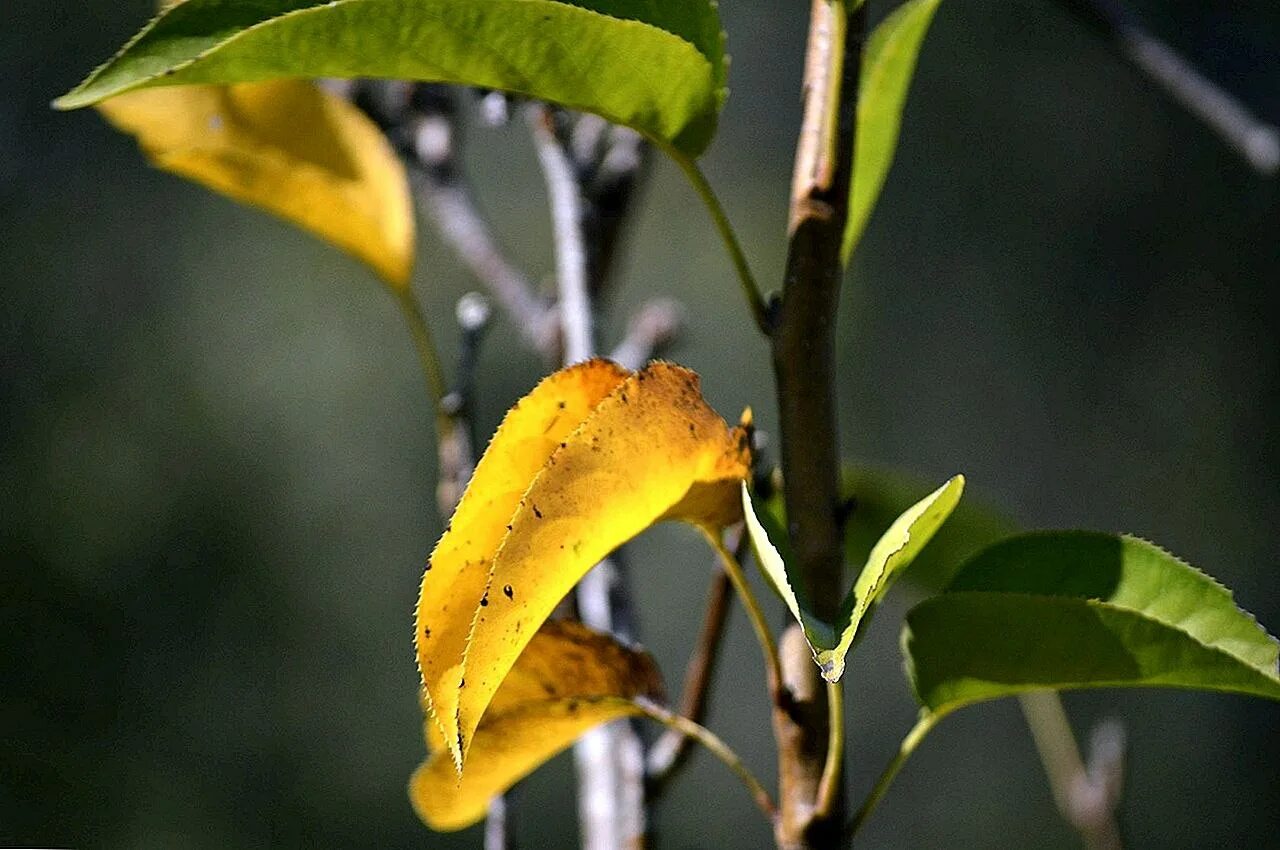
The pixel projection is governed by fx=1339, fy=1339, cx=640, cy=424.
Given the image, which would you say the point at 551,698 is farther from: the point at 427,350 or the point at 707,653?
the point at 427,350

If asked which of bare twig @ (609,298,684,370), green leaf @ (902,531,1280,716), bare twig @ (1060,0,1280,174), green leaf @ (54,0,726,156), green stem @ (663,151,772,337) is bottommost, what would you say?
bare twig @ (609,298,684,370)

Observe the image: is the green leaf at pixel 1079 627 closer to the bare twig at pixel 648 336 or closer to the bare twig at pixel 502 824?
the bare twig at pixel 502 824

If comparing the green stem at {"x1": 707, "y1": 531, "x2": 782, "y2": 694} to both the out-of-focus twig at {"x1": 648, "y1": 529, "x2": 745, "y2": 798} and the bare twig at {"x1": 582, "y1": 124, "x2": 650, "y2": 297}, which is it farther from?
the bare twig at {"x1": 582, "y1": 124, "x2": 650, "y2": 297}

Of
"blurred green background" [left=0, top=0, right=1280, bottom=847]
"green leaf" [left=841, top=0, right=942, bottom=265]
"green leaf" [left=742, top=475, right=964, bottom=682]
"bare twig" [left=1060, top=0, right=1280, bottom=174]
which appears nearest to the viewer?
"green leaf" [left=742, top=475, right=964, bottom=682]

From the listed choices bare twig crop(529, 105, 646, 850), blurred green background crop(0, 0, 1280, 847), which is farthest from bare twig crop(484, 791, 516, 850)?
blurred green background crop(0, 0, 1280, 847)

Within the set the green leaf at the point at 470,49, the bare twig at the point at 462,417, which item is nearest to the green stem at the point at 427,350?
the bare twig at the point at 462,417

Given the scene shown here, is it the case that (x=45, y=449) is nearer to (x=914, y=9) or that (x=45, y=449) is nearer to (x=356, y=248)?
(x=356, y=248)
